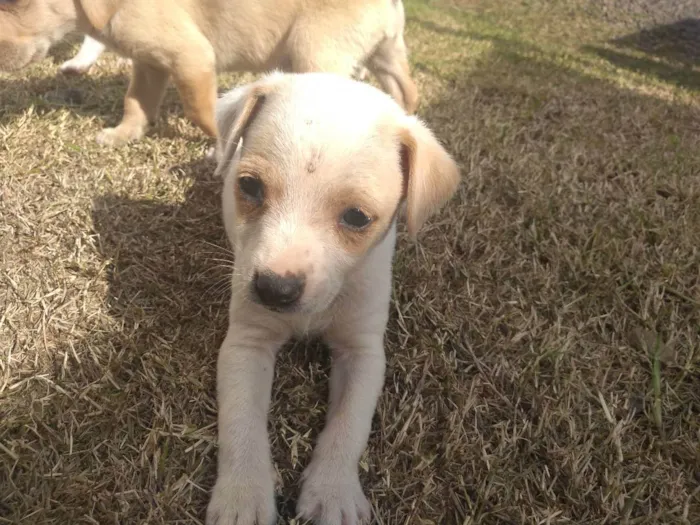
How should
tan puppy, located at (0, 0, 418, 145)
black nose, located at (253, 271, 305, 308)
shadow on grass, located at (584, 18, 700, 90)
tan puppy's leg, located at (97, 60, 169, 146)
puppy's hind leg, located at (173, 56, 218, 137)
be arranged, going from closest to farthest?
1. black nose, located at (253, 271, 305, 308)
2. tan puppy, located at (0, 0, 418, 145)
3. puppy's hind leg, located at (173, 56, 218, 137)
4. tan puppy's leg, located at (97, 60, 169, 146)
5. shadow on grass, located at (584, 18, 700, 90)

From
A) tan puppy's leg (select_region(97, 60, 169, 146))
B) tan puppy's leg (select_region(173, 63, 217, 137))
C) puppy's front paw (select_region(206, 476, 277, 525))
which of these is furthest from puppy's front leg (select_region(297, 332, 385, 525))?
tan puppy's leg (select_region(97, 60, 169, 146))

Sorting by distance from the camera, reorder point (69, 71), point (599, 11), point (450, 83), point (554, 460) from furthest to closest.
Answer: point (599, 11), point (450, 83), point (69, 71), point (554, 460)

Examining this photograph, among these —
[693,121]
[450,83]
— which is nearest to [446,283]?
[450,83]

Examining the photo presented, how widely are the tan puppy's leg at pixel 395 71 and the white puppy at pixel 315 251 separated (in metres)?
2.51

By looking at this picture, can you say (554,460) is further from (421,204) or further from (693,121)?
(693,121)

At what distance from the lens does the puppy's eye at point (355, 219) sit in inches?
75.5

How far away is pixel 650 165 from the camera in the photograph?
13.9 feet

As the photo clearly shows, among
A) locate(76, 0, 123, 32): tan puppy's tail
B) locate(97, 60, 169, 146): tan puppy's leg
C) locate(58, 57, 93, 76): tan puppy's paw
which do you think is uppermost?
locate(76, 0, 123, 32): tan puppy's tail

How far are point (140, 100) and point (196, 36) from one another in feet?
2.43

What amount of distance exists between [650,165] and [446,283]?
103 inches

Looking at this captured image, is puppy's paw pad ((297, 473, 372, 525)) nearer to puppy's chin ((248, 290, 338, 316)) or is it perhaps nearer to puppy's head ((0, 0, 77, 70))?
puppy's chin ((248, 290, 338, 316))

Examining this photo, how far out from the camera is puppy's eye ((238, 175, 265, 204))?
1.92 metres

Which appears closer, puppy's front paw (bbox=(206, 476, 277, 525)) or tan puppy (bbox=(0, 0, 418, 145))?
puppy's front paw (bbox=(206, 476, 277, 525))

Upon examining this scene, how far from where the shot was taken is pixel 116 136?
3.93 m
